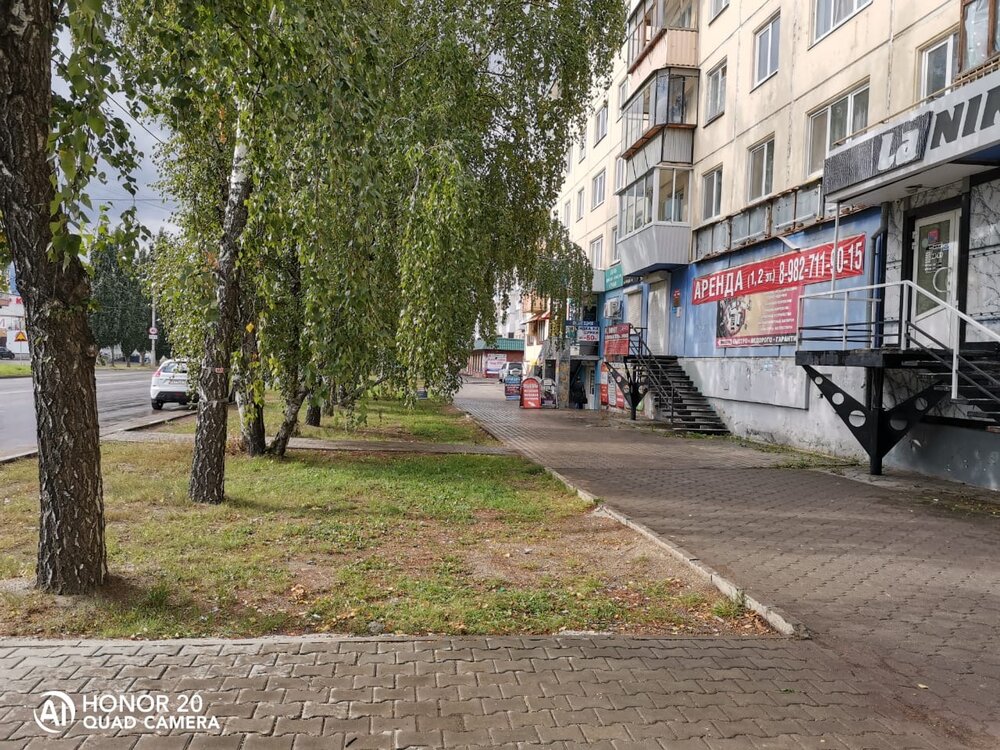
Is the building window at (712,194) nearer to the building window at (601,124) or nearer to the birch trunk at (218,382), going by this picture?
the building window at (601,124)

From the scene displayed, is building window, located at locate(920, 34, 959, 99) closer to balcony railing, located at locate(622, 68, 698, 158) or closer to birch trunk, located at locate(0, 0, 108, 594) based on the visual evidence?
balcony railing, located at locate(622, 68, 698, 158)

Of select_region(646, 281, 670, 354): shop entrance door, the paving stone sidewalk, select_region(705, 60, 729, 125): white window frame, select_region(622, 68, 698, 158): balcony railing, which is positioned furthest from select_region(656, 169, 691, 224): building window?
the paving stone sidewalk

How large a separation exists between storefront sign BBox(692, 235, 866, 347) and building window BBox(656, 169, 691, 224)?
8.45 feet

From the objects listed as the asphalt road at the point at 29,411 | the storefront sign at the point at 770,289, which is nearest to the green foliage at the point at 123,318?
the asphalt road at the point at 29,411

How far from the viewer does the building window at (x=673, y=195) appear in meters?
21.1

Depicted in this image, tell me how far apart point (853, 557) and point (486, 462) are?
706 cm

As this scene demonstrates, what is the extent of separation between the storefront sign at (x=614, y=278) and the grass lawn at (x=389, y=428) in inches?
302

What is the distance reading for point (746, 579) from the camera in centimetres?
569

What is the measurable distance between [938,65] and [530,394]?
18768mm

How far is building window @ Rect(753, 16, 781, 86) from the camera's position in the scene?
16970 millimetres

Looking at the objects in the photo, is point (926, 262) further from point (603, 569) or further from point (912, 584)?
point (603, 569)

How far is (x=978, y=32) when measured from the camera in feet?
33.5

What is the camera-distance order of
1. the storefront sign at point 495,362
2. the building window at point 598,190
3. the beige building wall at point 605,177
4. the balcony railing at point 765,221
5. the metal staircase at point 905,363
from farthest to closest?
the storefront sign at point 495,362, the building window at point 598,190, the beige building wall at point 605,177, the balcony railing at point 765,221, the metal staircase at point 905,363

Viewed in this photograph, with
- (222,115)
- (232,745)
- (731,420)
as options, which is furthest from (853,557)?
(731,420)
